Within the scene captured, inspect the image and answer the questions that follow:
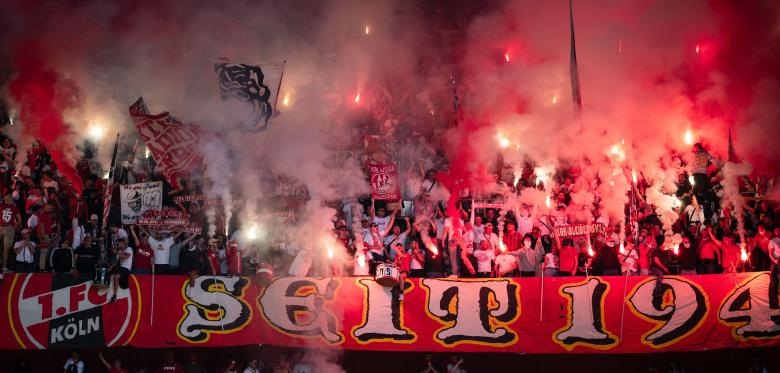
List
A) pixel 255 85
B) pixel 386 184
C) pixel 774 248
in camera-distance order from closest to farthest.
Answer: pixel 774 248 → pixel 386 184 → pixel 255 85

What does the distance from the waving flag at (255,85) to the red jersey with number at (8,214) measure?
3717 millimetres

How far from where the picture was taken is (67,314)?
10.3 m

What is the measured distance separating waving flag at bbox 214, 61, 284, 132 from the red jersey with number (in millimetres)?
3717

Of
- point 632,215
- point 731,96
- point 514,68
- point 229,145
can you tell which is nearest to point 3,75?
point 229,145

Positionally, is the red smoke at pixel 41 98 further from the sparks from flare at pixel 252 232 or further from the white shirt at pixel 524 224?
the white shirt at pixel 524 224

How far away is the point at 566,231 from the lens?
11.2 meters

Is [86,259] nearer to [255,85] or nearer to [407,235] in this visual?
[255,85]

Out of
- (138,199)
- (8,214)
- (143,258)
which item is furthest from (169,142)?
(8,214)

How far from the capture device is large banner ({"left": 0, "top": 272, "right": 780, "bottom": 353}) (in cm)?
991

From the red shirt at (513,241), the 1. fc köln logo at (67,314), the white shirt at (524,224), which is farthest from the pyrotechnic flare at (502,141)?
the 1. fc köln logo at (67,314)

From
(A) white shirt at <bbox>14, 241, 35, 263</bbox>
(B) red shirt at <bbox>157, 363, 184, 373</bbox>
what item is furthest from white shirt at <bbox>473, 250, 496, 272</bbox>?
(A) white shirt at <bbox>14, 241, 35, 263</bbox>

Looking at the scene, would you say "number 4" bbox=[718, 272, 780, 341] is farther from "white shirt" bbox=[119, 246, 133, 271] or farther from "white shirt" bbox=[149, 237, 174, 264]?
"white shirt" bbox=[119, 246, 133, 271]

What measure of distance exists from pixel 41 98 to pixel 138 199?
4666 mm

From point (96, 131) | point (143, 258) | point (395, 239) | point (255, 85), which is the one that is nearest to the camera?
point (143, 258)
